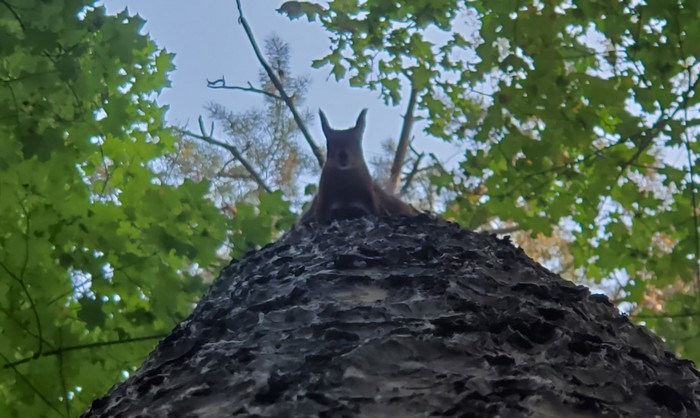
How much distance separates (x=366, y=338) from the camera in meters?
1.70

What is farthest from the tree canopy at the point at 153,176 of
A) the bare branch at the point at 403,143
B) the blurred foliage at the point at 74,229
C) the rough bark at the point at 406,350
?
the bare branch at the point at 403,143

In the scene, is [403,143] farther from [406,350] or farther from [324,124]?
[406,350]

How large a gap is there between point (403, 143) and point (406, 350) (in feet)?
19.8

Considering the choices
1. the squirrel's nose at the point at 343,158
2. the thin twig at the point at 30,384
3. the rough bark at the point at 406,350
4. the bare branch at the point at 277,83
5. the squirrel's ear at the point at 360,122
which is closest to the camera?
the rough bark at the point at 406,350

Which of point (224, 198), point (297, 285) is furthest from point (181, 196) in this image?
point (224, 198)

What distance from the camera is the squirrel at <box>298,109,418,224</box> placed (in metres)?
4.52

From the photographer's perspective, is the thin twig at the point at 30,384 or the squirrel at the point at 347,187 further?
the squirrel at the point at 347,187

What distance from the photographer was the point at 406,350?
162cm

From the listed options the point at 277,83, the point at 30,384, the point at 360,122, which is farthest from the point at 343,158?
the point at 30,384

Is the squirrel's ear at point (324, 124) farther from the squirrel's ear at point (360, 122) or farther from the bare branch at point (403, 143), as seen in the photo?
the bare branch at point (403, 143)

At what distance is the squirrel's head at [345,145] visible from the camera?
5.06 meters

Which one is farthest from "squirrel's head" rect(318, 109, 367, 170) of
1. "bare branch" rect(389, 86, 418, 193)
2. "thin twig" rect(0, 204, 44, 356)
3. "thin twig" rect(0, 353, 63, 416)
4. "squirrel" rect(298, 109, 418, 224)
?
"thin twig" rect(0, 353, 63, 416)

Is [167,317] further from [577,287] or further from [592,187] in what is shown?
[592,187]

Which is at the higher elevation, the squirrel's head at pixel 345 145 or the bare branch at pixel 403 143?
the bare branch at pixel 403 143
